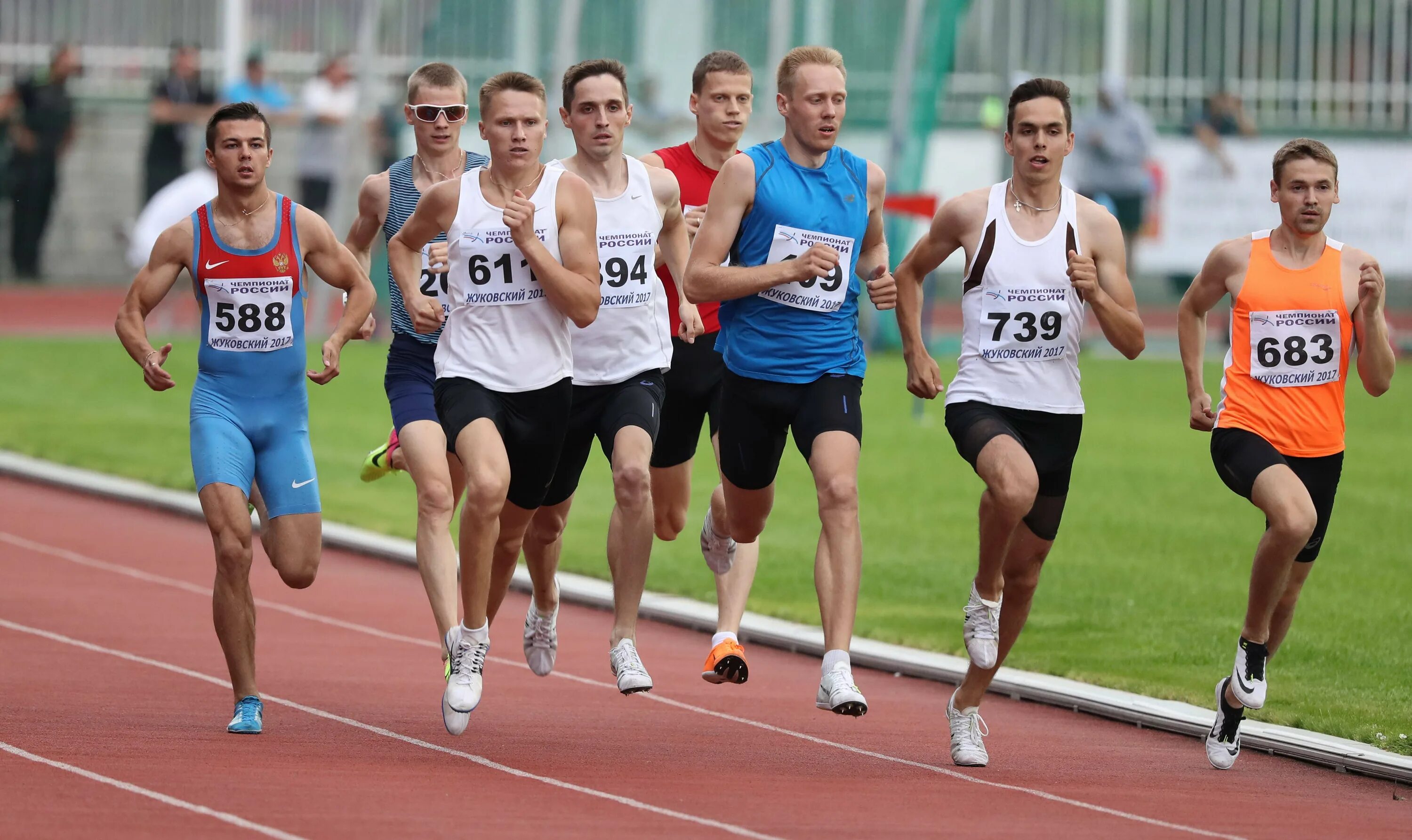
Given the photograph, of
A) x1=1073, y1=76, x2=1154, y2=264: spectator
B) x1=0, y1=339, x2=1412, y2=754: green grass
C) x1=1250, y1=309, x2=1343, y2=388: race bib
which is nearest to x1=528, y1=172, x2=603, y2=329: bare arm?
x1=1250, y1=309, x2=1343, y2=388: race bib

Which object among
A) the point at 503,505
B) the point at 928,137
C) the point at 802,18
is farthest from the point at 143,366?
the point at 802,18

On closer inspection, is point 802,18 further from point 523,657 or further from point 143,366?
point 143,366

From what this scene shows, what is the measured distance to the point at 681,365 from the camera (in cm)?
973

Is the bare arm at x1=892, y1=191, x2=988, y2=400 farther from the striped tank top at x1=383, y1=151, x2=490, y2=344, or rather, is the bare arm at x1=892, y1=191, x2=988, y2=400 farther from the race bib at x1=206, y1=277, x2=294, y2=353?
the race bib at x1=206, y1=277, x2=294, y2=353

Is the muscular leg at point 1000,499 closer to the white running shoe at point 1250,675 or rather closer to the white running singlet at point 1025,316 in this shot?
the white running singlet at point 1025,316

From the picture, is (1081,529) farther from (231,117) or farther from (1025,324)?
(231,117)

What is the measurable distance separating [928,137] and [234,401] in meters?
15.5

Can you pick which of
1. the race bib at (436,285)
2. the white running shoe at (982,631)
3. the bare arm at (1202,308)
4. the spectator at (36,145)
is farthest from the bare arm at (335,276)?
the spectator at (36,145)

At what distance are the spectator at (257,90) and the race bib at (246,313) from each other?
17.0 metres

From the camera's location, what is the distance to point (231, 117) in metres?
8.12

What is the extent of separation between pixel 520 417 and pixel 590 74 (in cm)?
141

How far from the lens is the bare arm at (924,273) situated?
811 centimetres

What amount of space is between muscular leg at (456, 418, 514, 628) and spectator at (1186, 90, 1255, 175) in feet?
61.8

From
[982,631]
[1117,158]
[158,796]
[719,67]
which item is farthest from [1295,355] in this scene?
[1117,158]
